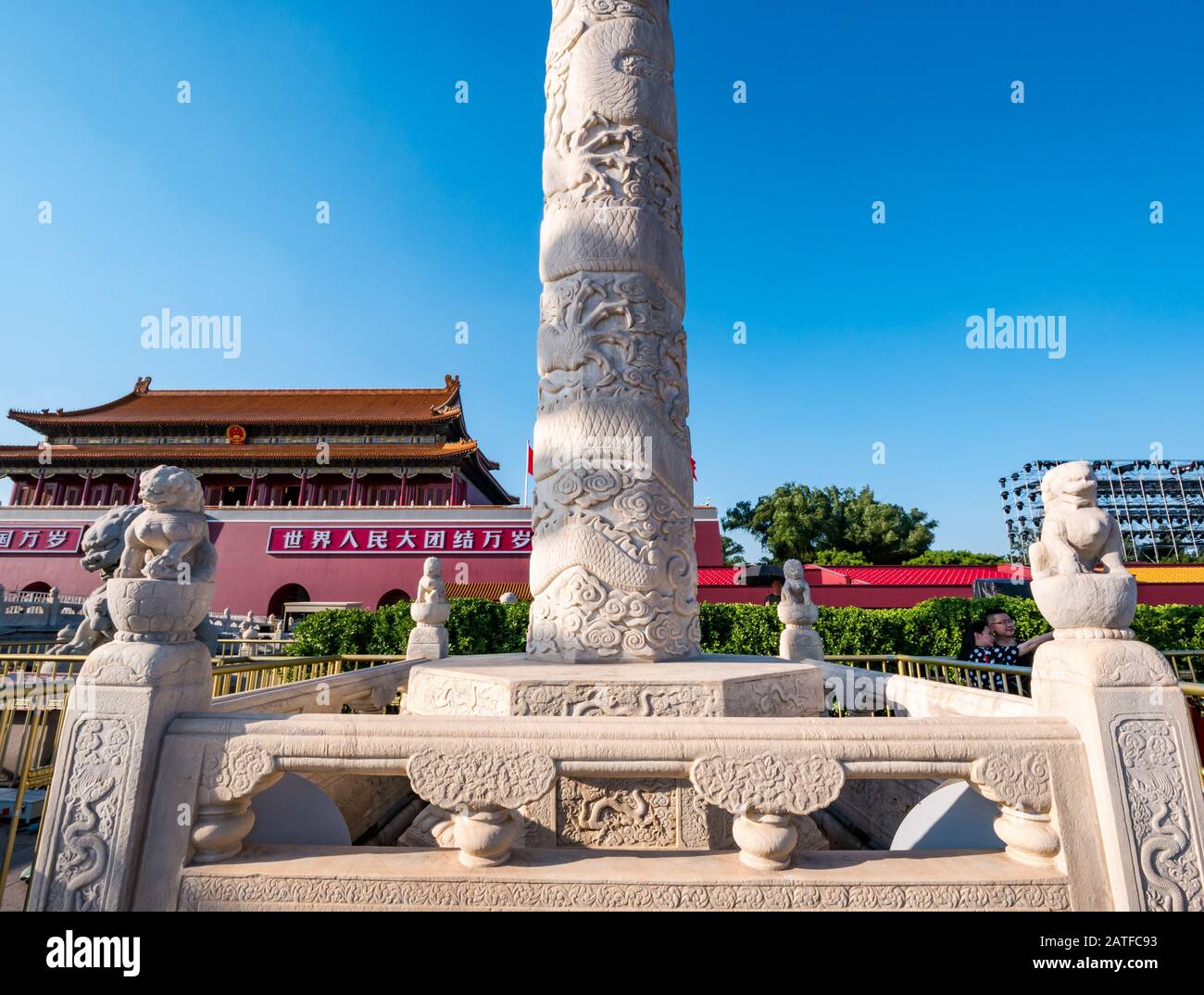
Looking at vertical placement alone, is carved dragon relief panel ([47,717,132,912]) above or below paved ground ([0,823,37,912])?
above

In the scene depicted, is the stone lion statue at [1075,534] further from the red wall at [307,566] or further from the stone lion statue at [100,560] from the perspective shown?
the red wall at [307,566]

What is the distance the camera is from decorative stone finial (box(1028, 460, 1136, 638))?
2.10m

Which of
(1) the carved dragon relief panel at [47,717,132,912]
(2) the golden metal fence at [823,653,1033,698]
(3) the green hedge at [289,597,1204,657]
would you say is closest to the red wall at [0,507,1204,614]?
(3) the green hedge at [289,597,1204,657]

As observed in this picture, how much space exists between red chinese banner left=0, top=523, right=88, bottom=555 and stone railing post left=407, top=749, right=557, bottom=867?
23.6m

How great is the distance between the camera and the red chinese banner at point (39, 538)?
19.4 metres

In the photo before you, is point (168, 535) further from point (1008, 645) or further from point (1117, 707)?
point (1008, 645)

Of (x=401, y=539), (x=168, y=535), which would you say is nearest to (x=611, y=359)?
(x=168, y=535)

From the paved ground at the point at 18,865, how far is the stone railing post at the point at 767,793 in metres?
3.28

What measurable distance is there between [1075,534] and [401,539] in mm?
18840

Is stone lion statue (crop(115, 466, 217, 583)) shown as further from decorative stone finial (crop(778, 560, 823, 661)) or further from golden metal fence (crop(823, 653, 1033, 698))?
decorative stone finial (crop(778, 560, 823, 661))

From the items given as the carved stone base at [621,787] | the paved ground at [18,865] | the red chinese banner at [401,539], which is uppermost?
the red chinese banner at [401,539]

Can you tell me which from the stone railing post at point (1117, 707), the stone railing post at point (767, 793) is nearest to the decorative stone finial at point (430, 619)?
the stone railing post at point (767, 793)

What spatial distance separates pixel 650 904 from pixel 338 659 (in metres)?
4.35
